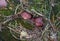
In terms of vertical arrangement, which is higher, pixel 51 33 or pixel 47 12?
pixel 47 12

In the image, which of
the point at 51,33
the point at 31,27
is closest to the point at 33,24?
the point at 31,27

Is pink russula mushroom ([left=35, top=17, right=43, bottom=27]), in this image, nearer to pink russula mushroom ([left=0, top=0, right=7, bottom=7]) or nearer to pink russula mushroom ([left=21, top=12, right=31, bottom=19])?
pink russula mushroom ([left=21, top=12, right=31, bottom=19])

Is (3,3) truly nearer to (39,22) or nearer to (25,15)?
(25,15)

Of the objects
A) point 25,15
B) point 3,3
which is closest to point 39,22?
point 25,15

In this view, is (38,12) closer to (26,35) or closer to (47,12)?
(47,12)

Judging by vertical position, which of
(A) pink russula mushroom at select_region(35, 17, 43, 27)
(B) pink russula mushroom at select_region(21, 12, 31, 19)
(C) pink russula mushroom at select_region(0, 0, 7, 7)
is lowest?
(A) pink russula mushroom at select_region(35, 17, 43, 27)

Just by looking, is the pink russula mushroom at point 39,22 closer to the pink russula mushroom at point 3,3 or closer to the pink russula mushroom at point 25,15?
the pink russula mushroom at point 25,15

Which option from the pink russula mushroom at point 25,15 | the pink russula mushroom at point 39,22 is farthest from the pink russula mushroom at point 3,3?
the pink russula mushroom at point 39,22

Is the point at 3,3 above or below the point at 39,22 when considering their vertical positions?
above

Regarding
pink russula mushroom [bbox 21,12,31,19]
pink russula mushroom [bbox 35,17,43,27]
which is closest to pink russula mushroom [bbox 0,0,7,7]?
pink russula mushroom [bbox 21,12,31,19]

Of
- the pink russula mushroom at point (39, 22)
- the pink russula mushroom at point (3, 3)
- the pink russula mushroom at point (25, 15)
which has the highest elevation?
the pink russula mushroom at point (3, 3)
